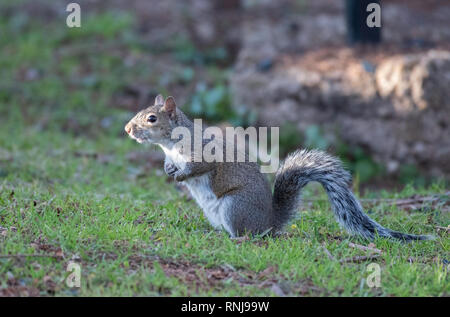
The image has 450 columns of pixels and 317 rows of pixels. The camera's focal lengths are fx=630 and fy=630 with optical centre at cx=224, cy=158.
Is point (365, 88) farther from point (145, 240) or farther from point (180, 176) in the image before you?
point (145, 240)

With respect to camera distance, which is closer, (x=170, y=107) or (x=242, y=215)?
(x=242, y=215)

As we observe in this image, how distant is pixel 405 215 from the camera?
14.7ft

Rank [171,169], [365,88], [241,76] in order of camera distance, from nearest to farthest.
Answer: [171,169], [365,88], [241,76]

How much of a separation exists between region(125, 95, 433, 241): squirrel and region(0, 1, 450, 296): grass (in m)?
0.10

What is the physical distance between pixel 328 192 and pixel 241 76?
13.2 feet

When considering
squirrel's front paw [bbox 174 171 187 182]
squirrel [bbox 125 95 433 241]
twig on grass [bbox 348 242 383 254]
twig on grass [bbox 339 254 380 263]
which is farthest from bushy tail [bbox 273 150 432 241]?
squirrel's front paw [bbox 174 171 187 182]

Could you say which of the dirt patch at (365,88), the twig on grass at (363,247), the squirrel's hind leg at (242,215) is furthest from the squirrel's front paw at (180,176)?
the dirt patch at (365,88)

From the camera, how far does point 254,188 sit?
3781 mm

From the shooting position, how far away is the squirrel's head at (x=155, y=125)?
3904 millimetres

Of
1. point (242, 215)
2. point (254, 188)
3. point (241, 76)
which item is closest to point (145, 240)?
point (242, 215)

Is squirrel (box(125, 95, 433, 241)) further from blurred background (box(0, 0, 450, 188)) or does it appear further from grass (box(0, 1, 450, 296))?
blurred background (box(0, 0, 450, 188))

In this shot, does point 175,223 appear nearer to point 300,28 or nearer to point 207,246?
point 207,246

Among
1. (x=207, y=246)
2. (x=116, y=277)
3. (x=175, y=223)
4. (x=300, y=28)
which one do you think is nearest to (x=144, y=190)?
(x=175, y=223)

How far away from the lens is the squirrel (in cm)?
376
